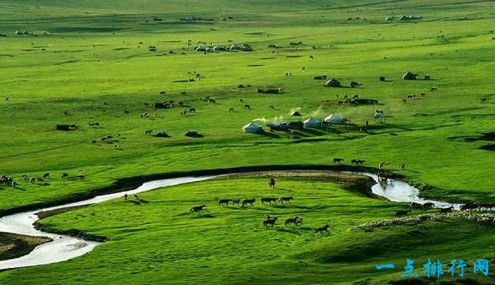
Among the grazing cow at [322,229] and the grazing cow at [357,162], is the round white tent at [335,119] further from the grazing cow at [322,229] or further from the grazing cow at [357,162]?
the grazing cow at [322,229]

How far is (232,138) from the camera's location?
3474 inches

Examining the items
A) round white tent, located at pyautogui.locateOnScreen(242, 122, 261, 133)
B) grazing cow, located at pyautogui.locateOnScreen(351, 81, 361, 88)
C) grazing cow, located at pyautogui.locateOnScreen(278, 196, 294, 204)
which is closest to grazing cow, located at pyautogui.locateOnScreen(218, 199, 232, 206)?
grazing cow, located at pyautogui.locateOnScreen(278, 196, 294, 204)

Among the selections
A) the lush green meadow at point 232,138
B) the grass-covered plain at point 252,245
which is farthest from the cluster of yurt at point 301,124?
the grass-covered plain at point 252,245

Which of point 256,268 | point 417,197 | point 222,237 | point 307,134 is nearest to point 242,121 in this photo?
point 307,134

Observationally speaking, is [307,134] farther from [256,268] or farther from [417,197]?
[256,268]

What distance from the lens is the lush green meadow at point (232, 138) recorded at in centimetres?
5216

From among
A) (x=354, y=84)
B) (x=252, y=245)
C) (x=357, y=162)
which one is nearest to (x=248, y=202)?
(x=252, y=245)

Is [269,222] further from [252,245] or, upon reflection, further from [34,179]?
[34,179]

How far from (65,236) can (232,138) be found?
30.5 m

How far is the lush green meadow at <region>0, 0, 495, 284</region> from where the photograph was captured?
52156mm

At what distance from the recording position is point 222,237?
183 feet

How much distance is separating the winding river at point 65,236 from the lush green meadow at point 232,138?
147 cm

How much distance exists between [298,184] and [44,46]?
119708 mm

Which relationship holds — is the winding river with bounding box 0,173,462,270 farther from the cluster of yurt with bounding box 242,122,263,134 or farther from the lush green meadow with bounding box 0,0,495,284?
the cluster of yurt with bounding box 242,122,263,134
